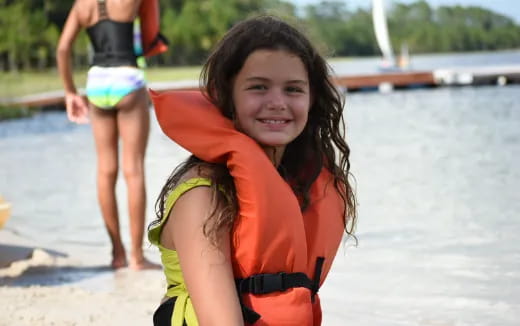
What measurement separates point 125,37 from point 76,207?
10.7 feet

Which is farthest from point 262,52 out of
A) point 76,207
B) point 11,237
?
point 76,207

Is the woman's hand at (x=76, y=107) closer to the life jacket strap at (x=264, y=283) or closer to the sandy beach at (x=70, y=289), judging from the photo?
the sandy beach at (x=70, y=289)

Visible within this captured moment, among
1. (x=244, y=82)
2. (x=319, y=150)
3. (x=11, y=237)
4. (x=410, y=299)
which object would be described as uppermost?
(x=244, y=82)

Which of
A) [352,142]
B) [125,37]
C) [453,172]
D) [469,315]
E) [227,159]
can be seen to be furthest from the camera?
[352,142]

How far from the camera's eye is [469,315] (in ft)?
13.8

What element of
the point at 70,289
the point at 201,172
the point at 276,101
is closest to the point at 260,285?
the point at 201,172

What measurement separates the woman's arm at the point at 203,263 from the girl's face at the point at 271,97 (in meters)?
0.24

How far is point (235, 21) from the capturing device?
45.2m

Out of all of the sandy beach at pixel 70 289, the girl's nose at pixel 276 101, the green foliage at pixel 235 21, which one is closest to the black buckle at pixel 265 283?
the girl's nose at pixel 276 101

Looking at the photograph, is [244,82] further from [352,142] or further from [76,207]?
[352,142]

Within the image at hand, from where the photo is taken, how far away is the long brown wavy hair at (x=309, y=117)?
8.30ft

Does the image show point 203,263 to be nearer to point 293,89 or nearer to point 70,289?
point 293,89

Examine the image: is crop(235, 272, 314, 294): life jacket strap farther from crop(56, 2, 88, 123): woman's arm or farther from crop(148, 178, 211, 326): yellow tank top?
crop(56, 2, 88, 123): woman's arm

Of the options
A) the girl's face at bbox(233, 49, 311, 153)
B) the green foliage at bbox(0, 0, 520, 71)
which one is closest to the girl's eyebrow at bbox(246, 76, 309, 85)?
the girl's face at bbox(233, 49, 311, 153)
